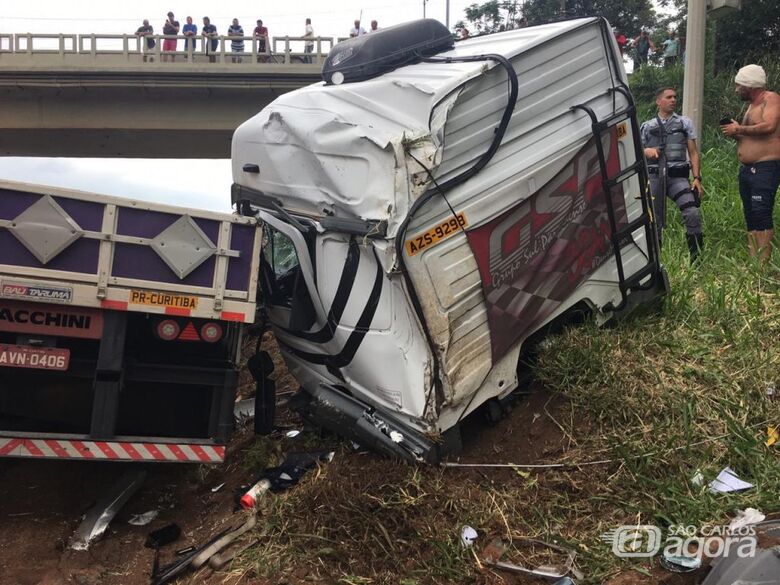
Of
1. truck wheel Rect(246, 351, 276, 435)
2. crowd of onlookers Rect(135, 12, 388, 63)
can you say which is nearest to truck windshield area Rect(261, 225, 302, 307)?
truck wheel Rect(246, 351, 276, 435)

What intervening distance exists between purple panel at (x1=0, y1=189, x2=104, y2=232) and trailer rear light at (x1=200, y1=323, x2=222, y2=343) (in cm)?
85

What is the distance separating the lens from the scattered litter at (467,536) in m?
3.56

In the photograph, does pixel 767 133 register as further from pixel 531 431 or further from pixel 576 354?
pixel 531 431

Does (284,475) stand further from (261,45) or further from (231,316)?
(261,45)

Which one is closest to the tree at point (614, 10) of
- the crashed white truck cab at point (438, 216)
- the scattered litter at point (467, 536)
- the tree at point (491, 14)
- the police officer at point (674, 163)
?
the tree at point (491, 14)

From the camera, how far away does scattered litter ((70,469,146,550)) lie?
176 inches

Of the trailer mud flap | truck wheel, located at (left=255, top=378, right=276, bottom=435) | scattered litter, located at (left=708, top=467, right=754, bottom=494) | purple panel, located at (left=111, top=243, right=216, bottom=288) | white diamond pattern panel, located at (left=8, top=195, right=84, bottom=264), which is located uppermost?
white diamond pattern panel, located at (left=8, top=195, right=84, bottom=264)

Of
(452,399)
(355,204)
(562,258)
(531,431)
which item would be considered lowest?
(531,431)

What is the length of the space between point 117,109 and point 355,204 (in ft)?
69.5

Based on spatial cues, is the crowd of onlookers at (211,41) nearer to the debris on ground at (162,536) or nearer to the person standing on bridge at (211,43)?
the person standing on bridge at (211,43)

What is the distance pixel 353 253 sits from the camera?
423 centimetres

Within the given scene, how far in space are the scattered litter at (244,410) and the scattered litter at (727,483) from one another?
3641 millimetres

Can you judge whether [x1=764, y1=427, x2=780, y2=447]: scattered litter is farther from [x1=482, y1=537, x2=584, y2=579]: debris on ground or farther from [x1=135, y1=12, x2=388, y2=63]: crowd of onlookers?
[x1=135, y1=12, x2=388, y2=63]: crowd of onlookers

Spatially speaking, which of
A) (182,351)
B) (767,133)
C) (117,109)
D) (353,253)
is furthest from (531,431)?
(117,109)
